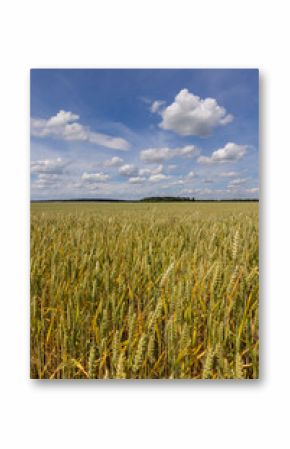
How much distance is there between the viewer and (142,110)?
5.67ft

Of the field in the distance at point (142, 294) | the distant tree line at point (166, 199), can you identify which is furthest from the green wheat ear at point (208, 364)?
the distant tree line at point (166, 199)

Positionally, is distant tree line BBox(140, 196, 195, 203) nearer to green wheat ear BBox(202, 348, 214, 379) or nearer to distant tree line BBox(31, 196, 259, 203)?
distant tree line BBox(31, 196, 259, 203)

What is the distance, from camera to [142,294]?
1.61 meters

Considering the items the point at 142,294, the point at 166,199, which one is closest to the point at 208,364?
the point at 142,294

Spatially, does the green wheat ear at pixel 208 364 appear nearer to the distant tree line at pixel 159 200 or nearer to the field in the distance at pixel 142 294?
the field in the distance at pixel 142 294

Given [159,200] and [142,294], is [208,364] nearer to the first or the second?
[142,294]

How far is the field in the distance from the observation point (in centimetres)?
152

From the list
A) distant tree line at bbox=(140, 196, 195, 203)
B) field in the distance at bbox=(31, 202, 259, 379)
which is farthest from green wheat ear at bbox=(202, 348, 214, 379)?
distant tree line at bbox=(140, 196, 195, 203)

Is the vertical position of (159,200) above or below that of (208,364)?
above

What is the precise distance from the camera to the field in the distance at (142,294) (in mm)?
1516

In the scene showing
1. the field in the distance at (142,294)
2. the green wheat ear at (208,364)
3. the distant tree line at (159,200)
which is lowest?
the green wheat ear at (208,364)
